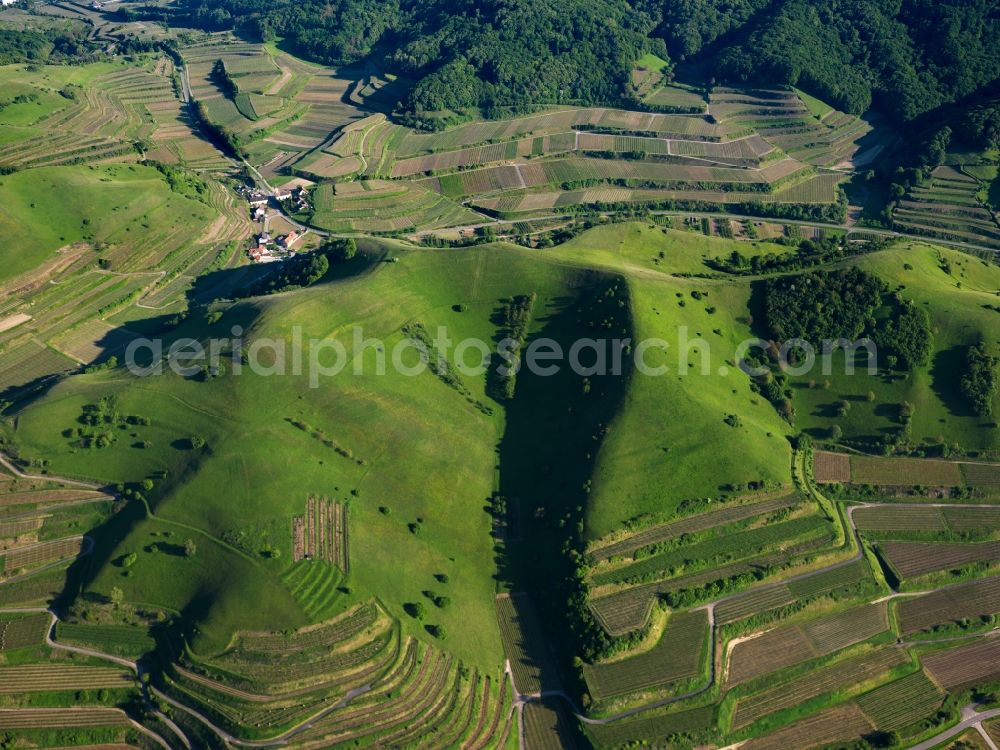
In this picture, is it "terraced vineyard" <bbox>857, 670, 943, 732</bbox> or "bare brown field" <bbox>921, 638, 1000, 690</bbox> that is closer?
"terraced vineyard" <bbox>857, 670, 943, 732</bbox>

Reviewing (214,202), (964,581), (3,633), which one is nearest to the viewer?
(3,633)

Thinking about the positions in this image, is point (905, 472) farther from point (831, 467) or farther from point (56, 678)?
point (56, 678)

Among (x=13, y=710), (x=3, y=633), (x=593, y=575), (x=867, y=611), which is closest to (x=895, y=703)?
(x=867, y=611)

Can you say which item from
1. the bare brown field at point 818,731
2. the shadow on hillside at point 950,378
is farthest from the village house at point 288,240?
the bare brown field at point 818,731

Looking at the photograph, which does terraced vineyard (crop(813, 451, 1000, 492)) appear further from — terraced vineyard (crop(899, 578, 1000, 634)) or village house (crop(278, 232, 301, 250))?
village house (crop(278, 232, 301, 250))

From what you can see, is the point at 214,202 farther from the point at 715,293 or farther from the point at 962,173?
the point at 962,173

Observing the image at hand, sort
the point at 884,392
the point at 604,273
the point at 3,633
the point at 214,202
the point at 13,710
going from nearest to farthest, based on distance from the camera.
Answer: the point at 13,710, the point at 3,633, the point at 884,392, the point at 604,273, the point at 214,202

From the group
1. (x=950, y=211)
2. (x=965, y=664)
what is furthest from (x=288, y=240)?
(x=950, y=211)

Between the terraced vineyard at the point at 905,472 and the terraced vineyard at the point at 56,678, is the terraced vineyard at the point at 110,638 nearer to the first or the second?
the terraced vineyard at the point at 56,678

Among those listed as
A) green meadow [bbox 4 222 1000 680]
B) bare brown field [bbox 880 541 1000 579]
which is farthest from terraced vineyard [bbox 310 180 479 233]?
bare brown field [bbox 880 541 1000 579]
